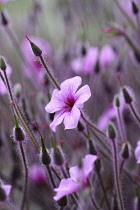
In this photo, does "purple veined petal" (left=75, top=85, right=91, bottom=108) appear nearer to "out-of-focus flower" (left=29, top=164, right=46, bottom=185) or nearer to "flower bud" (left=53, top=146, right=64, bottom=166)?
"flower bud" (left=53, top=146, right=64, bottom=166)

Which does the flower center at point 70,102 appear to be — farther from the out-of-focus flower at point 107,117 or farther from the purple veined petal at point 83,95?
the out-of-focus flower at point 107,117

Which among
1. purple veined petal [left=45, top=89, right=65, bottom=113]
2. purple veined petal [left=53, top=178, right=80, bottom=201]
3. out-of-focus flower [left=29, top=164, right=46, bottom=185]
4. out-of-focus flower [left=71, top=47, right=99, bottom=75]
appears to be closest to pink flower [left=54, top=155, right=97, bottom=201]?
purple veined petal [left=53, top=178, right=80, bottom=201]

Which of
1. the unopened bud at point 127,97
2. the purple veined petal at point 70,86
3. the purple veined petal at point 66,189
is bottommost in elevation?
the purple veined petal at point 66,189


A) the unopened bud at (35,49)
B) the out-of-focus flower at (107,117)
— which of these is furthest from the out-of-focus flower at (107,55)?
the unopened bud at (35,49)

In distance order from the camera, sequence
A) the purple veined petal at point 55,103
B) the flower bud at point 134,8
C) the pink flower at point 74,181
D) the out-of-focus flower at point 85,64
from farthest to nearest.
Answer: the out-of-focus flower at point 85,64 < the flower bud at point 134,8 < the purple veined petal at point 55,103 < the pink flower at point 74,181

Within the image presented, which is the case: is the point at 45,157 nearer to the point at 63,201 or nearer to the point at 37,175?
the point at 63,201

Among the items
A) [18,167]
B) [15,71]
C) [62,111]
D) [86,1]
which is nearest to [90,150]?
[62,111]

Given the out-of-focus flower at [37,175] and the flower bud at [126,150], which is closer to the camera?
the flower bud at [126,150]

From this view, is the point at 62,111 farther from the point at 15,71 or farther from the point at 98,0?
the point at 98,0
